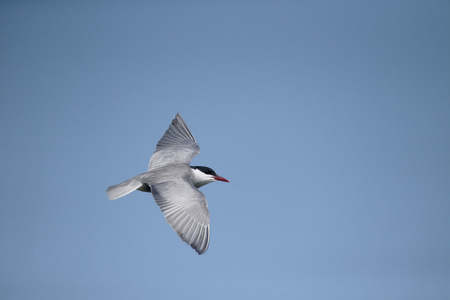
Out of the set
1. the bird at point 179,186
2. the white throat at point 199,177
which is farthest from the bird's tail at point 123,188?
the white throat at point 199,177

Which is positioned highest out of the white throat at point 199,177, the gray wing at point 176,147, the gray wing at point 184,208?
the gray wing at point 176,147

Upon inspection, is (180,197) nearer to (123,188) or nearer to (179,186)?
(179,186)

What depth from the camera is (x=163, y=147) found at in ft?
20.2

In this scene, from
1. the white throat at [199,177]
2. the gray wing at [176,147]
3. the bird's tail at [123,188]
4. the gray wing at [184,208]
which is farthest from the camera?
the gray wing at [176,147]

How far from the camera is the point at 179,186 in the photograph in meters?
4.70

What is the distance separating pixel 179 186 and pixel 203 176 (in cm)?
78

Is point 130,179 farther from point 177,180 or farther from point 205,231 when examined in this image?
point 205,231

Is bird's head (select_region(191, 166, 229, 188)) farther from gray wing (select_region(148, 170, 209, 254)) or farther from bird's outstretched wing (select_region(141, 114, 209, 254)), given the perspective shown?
gray wing (select_region(148, 170, 209, 254))

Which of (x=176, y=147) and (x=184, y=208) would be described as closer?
(x=184, y=208)

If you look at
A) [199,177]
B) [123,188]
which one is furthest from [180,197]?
[199,177]

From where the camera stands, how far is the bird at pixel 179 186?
4211 mm

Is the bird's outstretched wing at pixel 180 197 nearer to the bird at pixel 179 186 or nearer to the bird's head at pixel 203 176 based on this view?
the bird at pixel 179 186

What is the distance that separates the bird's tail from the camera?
4.77 m

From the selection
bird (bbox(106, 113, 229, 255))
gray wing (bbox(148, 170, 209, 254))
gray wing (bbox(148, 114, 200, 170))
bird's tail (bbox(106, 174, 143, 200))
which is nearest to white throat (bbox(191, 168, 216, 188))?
bird (bbox(106, 113, 229, 255))
